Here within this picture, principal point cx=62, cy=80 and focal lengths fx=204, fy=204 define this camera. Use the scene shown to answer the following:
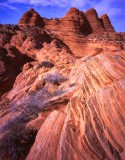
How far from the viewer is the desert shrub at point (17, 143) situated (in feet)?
29.4

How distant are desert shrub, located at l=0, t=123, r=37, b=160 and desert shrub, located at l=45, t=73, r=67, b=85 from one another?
476 centimetres

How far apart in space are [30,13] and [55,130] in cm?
3519

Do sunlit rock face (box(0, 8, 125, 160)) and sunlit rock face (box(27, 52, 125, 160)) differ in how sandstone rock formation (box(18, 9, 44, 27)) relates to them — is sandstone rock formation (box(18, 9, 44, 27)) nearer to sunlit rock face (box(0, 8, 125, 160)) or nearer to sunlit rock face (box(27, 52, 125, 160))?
sunlit rock face (box(0, 8, 125, 160))

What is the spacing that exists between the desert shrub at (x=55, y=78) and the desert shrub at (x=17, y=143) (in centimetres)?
476

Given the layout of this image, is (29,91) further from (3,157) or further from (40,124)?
(3,157)

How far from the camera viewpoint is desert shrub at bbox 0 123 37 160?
29.4 ft

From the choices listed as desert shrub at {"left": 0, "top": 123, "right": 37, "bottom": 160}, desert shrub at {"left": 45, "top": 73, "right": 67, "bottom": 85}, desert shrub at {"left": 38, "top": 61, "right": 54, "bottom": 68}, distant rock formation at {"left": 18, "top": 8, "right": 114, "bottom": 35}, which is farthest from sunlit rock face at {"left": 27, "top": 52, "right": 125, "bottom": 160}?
distant rock formation at {"left": 18, "top": 8, "right": 114, "bottom": 35}

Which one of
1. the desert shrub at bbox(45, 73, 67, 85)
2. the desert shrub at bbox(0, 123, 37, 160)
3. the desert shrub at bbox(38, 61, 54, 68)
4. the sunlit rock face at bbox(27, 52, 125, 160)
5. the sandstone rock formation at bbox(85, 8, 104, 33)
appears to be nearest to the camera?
the sunlit rock face at bbox(27, 52, 125, 160)

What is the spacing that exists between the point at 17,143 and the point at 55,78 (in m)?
5.90

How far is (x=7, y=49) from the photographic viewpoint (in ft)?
82.3

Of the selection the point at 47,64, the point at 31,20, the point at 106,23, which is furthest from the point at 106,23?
the point at 47,64

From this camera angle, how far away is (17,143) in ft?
30.7

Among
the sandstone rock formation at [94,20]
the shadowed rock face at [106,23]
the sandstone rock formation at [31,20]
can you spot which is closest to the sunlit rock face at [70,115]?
the sandstone rock formation at [31,20]

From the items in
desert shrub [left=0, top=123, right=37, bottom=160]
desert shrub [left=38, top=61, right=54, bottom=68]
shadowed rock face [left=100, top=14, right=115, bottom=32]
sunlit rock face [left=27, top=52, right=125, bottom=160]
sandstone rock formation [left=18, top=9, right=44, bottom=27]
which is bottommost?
desert shrub [left=0, top=123, right=37, bottom=160]
